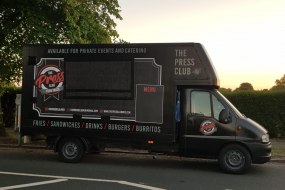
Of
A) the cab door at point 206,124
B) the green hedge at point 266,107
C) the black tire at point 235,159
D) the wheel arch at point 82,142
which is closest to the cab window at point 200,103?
the cab door at point 206,124

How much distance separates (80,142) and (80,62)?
6.95 ft

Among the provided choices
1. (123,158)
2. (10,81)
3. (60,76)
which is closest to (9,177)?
(60,76)

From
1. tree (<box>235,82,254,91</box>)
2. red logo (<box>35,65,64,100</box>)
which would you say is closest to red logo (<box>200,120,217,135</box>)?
red logo (<box>35,65,64,100</box>)

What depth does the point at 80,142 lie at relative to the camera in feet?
39.0

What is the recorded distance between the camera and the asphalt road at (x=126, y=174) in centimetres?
904

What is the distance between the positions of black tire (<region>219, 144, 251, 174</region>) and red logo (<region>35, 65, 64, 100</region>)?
4581 mm

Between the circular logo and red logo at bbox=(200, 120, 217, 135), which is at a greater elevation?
the circular logo

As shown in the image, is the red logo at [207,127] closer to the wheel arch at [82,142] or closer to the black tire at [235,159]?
the black tire at [235,159]

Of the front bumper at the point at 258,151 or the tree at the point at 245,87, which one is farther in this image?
the tree at the point at 245,87

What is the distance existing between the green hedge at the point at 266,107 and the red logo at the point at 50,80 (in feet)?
29.0

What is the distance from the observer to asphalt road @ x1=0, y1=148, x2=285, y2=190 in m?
9.04

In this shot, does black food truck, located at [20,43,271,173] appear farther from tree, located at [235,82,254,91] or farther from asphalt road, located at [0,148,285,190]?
tree, located at [235,82,254,91]

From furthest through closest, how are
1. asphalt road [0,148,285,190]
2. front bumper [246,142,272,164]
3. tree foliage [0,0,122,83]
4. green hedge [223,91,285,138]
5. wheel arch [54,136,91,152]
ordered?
green hedge [223,91,285,138] < tree foliage [0,0,122,83] < wheel arch [54,136,91,152] < front bumper [246,142,272,164] < asphalt road [0,148,285,190]

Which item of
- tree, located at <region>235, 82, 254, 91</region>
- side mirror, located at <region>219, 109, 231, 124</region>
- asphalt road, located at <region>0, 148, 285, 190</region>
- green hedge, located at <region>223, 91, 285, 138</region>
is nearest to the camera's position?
asphalt road, located at <region>0, 148, 285, 190</region>
